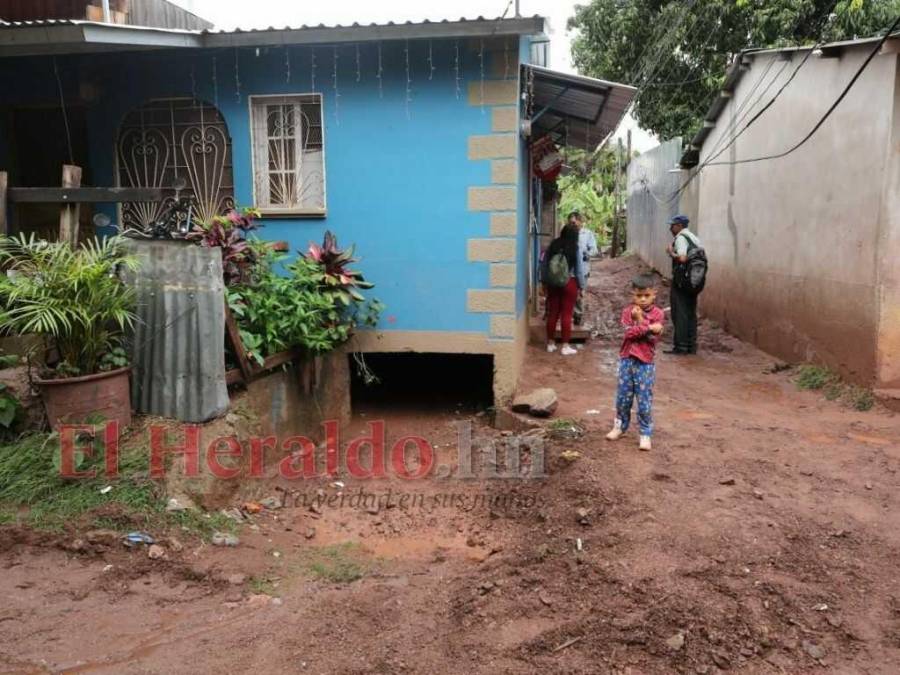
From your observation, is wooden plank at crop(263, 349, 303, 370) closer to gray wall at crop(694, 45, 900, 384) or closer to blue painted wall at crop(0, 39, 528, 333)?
blue painted wall at crop(0, 39, 528, 333)

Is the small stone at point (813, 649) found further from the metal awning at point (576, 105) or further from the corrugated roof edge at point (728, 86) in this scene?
the corrugated roof edge at point (728, 86)

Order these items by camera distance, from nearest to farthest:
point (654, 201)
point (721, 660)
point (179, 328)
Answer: point (721, 660) → point (179, 328) → point (654, 201)

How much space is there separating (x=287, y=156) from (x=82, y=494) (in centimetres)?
382

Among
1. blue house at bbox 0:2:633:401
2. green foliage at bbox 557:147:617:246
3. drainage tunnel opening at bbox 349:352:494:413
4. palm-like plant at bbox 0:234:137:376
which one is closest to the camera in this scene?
palm-like plant at bbox 0:234:137:376

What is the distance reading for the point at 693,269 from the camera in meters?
8.77

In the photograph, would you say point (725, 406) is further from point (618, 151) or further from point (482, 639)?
point (618, 151)

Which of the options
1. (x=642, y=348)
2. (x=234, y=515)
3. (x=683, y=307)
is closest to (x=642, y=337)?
(x=642, y=348)

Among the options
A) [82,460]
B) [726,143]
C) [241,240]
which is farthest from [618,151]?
[82,460]

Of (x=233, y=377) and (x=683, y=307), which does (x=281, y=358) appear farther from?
(x=683, y=307)

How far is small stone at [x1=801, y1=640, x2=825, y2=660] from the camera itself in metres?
3.10

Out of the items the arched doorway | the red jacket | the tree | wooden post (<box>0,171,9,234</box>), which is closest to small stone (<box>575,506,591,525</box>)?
the red jacket

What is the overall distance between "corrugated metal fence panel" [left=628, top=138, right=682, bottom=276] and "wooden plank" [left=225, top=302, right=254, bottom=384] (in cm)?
1165

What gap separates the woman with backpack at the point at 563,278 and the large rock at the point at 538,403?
228cm

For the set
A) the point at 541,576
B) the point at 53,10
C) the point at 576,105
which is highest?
the point at 53,10
